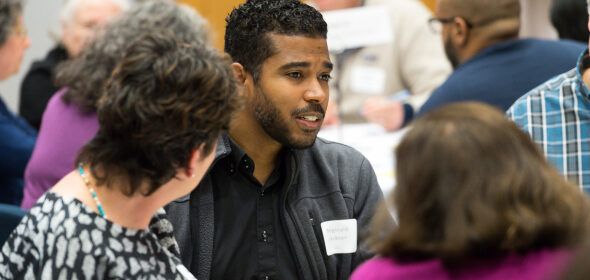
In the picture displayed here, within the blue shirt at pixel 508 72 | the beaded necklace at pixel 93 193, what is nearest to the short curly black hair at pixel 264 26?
the beaded necklace at pixel 93 193

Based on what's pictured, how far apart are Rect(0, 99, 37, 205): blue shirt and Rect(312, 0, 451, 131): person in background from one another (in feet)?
4.54

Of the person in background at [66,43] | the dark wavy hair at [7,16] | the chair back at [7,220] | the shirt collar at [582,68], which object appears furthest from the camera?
the person in background at [66,43]

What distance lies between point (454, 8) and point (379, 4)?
3.56ft

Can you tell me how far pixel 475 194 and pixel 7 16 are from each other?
2.94m

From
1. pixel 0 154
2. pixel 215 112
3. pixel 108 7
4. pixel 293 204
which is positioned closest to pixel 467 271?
pixel 215 112

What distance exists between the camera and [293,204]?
7.44 feet

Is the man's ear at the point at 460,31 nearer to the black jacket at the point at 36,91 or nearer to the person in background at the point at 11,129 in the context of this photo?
the person in background at the point at 11,129

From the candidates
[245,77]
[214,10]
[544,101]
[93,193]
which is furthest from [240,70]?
[214,10]

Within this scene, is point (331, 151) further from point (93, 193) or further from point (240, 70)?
point (93, 193)

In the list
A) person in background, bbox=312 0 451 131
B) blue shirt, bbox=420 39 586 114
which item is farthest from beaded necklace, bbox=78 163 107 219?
person in background, bbox=312 0 451 131

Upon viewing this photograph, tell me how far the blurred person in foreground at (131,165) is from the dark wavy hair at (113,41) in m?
1.46

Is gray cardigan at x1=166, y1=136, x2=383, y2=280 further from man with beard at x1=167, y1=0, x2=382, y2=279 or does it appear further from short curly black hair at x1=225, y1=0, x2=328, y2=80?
short curly black hair at x1=225, y1=0, x2=328, y2=80

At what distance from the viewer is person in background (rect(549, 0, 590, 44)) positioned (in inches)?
143

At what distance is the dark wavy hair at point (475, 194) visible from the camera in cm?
136
